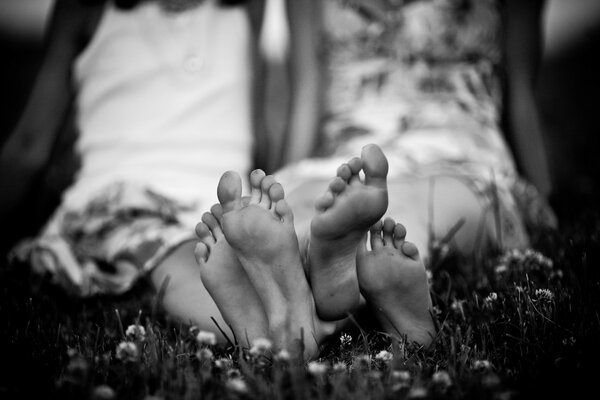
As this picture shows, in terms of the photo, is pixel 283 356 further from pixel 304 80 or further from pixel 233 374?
pixel 304 80

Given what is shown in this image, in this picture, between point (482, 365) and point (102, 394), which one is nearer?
point (102, 394)

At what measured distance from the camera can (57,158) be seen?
217 cm

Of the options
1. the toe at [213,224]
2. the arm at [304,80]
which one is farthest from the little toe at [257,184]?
the arm at [304,80]

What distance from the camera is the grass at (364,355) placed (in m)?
0.95

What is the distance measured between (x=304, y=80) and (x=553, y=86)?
175 inches

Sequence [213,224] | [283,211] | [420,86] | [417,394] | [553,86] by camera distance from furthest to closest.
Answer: [553,86] → [420,86] → [213,224] → [283,211] → [417,394]

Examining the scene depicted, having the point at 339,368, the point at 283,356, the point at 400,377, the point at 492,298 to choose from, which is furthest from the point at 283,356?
the point at 492,298

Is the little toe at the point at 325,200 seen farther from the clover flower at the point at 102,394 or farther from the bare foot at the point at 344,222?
the clover flower at the point at 102,394

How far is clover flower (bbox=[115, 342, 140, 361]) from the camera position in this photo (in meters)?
1.04

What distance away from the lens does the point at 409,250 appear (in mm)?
1149

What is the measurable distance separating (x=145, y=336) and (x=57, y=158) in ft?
4.06

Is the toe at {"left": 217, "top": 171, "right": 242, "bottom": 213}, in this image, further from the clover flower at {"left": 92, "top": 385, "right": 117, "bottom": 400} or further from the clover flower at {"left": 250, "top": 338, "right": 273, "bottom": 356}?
the clover flower at {"left": 92, "top": 385, "right": 117, "bottom": 400}

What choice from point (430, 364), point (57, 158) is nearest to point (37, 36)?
point (57, 158)

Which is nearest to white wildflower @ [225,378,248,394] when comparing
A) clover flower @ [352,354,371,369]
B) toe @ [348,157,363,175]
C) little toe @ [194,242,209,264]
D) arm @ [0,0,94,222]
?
clover flower @ [352,354,371,369]
